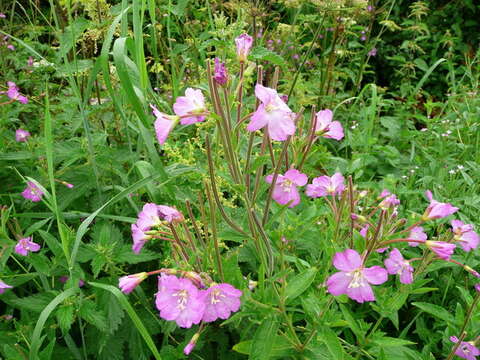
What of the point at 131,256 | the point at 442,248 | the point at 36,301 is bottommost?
the point at 36,301

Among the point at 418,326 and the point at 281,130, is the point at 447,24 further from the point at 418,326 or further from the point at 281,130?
the point at 281,130

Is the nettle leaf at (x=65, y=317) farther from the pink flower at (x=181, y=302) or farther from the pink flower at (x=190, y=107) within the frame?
the pink flower at (x=190, y=107)

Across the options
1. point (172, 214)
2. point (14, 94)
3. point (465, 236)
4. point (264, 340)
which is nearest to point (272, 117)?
point (172, 214)

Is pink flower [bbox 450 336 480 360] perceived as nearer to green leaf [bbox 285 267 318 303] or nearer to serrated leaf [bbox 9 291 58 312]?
green leaf [bbox 285 267 318 303]

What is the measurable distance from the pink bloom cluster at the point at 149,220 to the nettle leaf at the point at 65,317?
39cm

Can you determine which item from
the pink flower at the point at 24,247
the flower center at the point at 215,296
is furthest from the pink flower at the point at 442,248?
A: the pink flower at the point at 24,247

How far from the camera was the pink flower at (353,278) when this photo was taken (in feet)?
3.65

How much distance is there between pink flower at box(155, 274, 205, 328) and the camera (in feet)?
3.46

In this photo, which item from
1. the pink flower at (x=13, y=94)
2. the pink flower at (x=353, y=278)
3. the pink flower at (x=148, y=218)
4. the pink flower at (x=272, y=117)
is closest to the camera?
the pink flower at (x=272, y=117)

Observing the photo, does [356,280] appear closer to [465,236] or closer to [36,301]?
[465,236]

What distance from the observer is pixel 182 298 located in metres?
1.07

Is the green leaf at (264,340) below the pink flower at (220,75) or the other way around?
below

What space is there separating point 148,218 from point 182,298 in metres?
0.26

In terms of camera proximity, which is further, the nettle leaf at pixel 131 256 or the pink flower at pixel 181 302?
the nettle leaf at pixel 131 256
